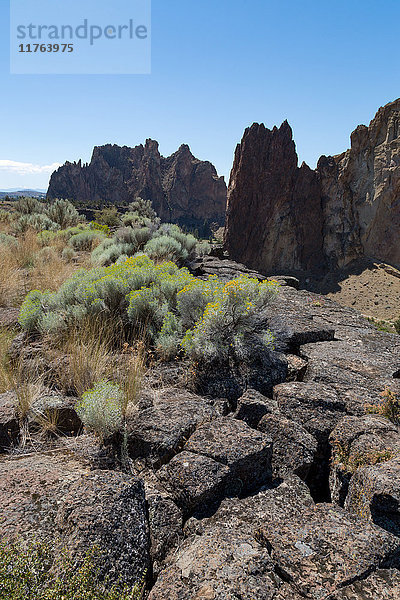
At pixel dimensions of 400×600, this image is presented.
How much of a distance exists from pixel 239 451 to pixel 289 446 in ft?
1.47

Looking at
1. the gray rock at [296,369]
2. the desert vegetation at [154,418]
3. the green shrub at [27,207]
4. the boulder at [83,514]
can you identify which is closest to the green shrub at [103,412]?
the desert vegetation at [154,418]

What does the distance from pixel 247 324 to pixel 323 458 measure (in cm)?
146

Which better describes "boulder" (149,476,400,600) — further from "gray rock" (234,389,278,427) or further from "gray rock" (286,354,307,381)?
"gray rock" (286,354,307,381)

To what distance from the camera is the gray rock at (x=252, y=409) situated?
255cm

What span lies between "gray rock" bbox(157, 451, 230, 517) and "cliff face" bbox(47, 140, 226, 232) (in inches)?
4226

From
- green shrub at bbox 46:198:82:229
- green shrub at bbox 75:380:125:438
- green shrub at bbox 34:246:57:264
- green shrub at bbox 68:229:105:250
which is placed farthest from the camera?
green shrub at bbox 46:198:82:229

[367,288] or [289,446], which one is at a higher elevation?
[289,446]

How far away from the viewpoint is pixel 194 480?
1876 mm

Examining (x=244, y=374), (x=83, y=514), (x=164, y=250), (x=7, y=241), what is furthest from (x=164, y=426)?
(x=7, y=241)

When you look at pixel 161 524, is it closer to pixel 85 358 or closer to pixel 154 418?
pixel 154 418

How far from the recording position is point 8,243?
7.79 metres

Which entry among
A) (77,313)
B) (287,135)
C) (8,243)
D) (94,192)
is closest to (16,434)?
(77,313)

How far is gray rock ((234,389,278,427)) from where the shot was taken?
8.36 feet

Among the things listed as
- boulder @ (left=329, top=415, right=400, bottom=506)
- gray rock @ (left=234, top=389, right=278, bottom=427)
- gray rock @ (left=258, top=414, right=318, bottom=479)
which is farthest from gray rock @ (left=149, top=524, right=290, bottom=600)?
gray rock @ (left=234, top=389, right=278, bottom=427)
